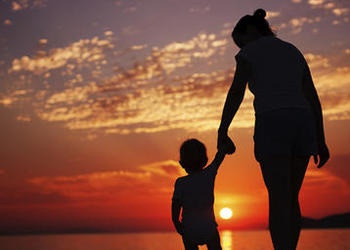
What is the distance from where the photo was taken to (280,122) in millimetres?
4371

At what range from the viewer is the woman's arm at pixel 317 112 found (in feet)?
15.4

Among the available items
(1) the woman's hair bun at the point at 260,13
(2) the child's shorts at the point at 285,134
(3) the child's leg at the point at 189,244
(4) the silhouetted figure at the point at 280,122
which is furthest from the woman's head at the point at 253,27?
(3) the child's leg at the point at 189,244

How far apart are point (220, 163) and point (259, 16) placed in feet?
4.66

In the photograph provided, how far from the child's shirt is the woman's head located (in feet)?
4.11

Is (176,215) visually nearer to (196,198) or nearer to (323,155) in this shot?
(196,198)

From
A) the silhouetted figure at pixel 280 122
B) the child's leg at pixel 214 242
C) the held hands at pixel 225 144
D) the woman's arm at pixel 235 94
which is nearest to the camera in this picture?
the silhouetted figure at pixel 280 122

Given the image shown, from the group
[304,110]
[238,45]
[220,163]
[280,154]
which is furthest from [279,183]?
[238,45]

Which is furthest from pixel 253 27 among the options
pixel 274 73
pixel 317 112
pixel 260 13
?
pixel 317 112

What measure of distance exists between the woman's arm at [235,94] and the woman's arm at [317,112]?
553 mm

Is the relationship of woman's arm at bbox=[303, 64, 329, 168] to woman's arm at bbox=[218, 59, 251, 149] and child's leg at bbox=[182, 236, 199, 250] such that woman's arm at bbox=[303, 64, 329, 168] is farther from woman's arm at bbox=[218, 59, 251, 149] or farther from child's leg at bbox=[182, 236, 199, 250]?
child's leg at bbox=[182, 236, 199, 250]

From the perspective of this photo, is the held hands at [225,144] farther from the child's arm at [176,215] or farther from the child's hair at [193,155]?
the child's arm at [176,215]

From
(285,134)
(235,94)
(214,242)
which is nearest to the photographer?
(285,134)

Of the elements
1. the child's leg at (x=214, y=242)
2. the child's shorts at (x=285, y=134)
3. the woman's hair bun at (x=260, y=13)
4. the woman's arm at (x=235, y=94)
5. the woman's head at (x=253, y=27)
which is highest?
the woman's hair bun at (x=260, y=13)

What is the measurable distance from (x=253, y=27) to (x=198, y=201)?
1.71m
